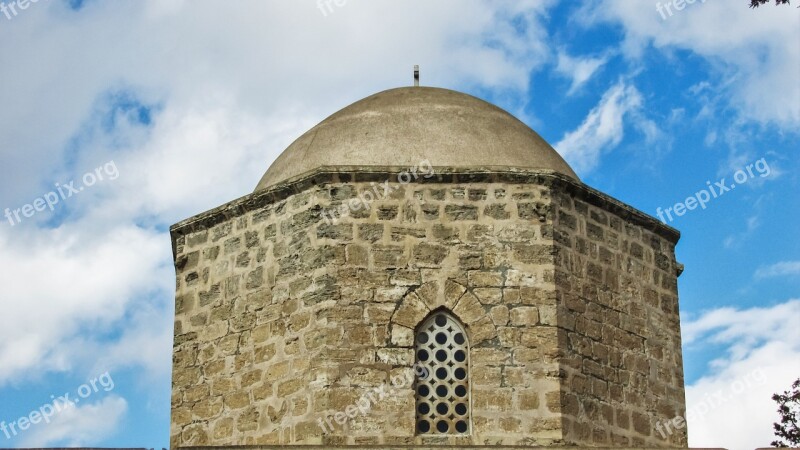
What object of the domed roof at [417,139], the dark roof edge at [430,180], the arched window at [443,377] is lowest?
the arched window at [443,377]

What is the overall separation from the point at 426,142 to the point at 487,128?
68 cm

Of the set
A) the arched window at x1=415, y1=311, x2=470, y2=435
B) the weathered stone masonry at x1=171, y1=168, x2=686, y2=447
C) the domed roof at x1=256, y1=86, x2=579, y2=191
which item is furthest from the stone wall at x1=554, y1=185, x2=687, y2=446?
the arched window at x1=415, y1=311, x2=470, y2=435

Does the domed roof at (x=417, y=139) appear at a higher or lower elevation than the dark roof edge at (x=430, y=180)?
higher

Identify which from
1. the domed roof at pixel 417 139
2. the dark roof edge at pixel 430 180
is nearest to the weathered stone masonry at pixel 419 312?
the dark roof edge at pixel 430 180

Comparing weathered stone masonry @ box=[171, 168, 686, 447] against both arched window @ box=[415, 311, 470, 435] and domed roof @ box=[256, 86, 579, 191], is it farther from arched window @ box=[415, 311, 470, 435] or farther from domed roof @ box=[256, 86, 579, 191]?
domed roof @ box=[256, 86, 579, 191]

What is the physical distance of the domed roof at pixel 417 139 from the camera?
11258 millimetres

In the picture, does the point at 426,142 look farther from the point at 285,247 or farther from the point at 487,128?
the point at 285,247

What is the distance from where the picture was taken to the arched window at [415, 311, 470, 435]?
1026 centimetres

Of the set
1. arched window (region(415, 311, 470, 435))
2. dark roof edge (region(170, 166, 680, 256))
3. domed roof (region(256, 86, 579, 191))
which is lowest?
arched window (region(415, 311, 470, 435))

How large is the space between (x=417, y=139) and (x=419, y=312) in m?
1.77

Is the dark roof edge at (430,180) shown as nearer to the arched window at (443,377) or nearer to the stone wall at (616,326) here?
the stone wall at (616,326)

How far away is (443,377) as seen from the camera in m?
10.4

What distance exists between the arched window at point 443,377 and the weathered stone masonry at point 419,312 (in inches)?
4.1

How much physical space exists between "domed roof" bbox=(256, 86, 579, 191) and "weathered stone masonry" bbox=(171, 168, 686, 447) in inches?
16.8
